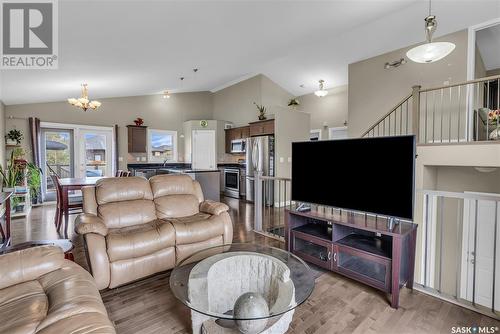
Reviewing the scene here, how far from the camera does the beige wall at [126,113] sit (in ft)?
18.4

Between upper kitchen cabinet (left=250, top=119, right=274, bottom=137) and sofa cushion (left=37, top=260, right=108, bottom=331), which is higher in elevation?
upper kitchen cabinet (left=250, top=119, right=274, bottom=137)

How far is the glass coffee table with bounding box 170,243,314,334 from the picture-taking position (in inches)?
55.4

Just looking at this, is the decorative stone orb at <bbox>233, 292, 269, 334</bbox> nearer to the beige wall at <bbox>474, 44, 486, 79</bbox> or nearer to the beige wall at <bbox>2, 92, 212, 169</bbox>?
the beige wall at <bbox>474, 44, 486, 79</bbox>

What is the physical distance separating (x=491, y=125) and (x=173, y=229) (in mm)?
4582

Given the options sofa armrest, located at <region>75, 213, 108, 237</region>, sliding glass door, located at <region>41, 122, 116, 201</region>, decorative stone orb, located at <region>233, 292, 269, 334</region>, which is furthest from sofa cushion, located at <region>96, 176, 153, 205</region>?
sliding glass door, located at <region>41, 122, 116, 201</region>

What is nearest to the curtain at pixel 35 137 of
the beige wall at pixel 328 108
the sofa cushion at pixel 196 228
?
the sofa cushion at pixel 196 228

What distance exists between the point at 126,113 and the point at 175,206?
5152 mm

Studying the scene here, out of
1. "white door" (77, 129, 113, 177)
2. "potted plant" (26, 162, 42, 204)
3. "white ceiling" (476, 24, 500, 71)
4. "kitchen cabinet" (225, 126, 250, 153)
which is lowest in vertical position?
"potted plant" (26, 162, 42, 204)

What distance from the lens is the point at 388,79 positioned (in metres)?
5.22

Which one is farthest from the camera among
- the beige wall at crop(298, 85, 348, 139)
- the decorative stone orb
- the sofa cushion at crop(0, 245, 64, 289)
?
the beige wall at crop(298, 85, 348, 139)

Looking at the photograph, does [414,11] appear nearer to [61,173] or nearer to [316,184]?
[316,184]

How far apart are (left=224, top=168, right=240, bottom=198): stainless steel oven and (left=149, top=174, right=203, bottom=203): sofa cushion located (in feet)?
12.7

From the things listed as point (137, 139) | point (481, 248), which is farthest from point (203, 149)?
point (481, 248)

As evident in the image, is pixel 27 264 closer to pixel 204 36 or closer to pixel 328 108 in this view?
pixel 204 36
